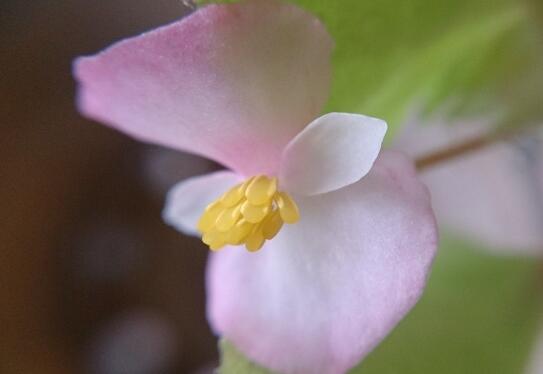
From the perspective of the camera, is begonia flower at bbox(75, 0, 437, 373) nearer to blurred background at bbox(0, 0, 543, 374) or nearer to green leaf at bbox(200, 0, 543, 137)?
green leaf at bbox(200, 0, 543, 137)

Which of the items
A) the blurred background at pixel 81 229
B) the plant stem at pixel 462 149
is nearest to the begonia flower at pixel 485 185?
the plant stem at pixel 462 149

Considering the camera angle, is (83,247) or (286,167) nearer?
(286,167)

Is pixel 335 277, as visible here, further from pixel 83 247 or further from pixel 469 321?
pixel 83 247

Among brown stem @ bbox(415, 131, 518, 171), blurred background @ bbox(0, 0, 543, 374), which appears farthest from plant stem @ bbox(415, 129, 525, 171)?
blurred background @ bbox(0, 0, 543, 374)

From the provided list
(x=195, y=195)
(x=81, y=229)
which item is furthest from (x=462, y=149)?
(x=81, y=229)

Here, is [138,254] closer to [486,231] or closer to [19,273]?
[19,273]

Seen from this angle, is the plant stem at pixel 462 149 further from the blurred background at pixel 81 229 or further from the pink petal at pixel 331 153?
the blurred background at pixel 81 229

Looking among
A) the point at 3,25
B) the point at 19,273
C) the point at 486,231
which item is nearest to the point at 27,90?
the point at 3,25
